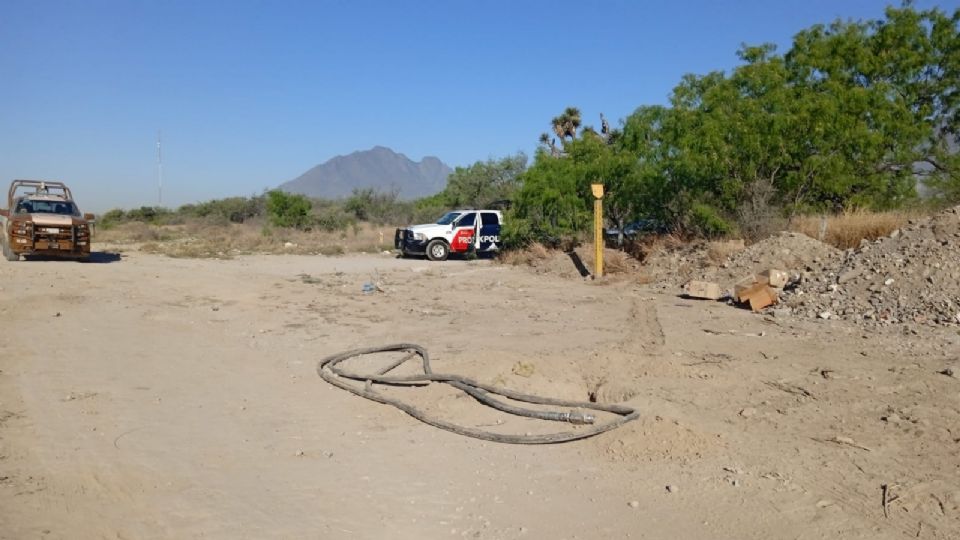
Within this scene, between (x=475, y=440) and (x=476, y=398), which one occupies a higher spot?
(x=476, y=398)

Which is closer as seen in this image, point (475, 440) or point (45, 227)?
point (475, 440)

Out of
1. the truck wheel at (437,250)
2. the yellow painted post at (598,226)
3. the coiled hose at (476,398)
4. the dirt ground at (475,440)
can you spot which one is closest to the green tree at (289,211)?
the truck wheel at (437,250)

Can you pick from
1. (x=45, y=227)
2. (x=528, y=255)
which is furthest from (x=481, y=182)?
(x=45, y=227)

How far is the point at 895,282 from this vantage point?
11.2 metres

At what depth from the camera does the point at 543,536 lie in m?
4.34

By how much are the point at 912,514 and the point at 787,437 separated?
1376 mm

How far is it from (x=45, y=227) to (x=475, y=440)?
1653 cm

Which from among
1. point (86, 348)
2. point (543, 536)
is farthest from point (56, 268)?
point (543, 536)

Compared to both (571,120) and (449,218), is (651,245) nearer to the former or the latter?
(449,218)

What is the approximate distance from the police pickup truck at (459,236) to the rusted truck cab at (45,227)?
32.3ft

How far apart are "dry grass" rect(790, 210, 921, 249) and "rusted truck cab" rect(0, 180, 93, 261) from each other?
17.9m

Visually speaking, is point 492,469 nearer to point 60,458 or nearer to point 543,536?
point 543,536

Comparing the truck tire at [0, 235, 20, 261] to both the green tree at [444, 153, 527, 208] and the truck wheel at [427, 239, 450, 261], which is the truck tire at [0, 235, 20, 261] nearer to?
the truck wheel at [427, 239, 450, 261]

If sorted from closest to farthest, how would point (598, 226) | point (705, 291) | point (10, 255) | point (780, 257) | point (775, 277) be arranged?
point (775, 277)
point (705, 291)
point (780, 257)
point (598, 226)
point (10, 255)
